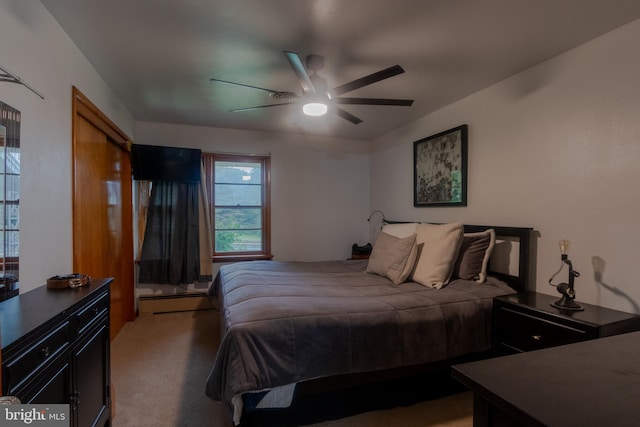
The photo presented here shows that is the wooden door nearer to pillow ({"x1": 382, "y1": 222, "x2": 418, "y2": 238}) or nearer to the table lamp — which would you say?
pillow ({"x1": 382, "y1": 222, "x2": 418, "y2": 238})

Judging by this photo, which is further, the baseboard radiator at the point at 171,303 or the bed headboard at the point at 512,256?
the baseboard radiator at the point at 171,303

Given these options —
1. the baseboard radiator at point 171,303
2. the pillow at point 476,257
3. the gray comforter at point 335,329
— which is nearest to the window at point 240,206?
the baseboard radiator at point 171,303

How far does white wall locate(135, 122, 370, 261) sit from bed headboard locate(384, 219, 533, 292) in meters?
2.18

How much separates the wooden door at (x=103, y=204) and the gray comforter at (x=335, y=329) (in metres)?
1.22

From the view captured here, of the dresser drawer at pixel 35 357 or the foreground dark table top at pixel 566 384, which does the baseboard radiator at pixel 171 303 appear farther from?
the foreground dark table top at pixel 566 384

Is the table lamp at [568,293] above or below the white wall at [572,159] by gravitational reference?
below

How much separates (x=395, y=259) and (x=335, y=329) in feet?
3.85

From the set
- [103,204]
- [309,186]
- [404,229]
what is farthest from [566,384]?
[309,186]

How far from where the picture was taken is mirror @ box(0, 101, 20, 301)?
1.27 m

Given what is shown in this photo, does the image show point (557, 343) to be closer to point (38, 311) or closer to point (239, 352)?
point (239, 352)

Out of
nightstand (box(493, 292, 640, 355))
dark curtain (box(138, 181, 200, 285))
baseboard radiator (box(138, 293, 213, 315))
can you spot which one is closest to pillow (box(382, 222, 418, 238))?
nightstand (box(493, 292, 640, 355))

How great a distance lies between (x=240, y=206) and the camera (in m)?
4.39

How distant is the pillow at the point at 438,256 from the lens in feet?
8.29

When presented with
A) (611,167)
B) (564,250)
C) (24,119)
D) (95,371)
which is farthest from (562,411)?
(24,119)
